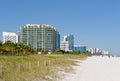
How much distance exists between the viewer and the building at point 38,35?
17938 cm

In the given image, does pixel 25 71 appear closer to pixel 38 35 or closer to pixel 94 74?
pixel 94 74

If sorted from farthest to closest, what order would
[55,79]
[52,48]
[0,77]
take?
[52,48], [55,79], [0,77]

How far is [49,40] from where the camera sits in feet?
584

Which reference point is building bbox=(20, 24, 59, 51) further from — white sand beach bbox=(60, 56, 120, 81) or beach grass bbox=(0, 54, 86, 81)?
beach grass bbox=(0, 54, 86, 81)

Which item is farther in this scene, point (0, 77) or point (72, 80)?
point (72, 80)

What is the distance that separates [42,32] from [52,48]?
1319 centimetres

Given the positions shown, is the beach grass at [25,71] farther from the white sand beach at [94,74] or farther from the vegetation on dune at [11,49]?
the vegetation on dune at [11,49]

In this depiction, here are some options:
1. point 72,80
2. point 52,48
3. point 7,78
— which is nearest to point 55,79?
point 72,80

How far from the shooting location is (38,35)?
604ft

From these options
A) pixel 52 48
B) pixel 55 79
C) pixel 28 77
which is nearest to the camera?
pixel 28 77

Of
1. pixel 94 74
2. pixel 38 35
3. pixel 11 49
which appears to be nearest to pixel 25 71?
pixel 94 74

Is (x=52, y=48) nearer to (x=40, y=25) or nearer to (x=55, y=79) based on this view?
(x=40, y=25)

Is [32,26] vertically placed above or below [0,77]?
above

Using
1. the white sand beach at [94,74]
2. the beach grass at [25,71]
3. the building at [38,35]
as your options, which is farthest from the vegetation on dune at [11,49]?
the building at [38,35]
